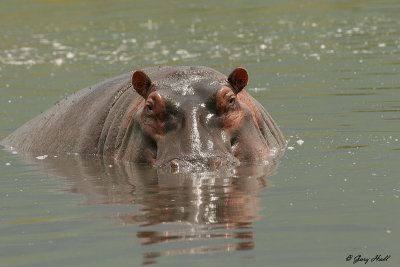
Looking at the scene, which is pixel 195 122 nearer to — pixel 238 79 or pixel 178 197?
pixel 238 79

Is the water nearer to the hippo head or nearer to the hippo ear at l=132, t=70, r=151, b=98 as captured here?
the hippo head

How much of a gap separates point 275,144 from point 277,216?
4.09 metres

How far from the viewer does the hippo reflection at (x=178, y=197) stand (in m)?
7.40

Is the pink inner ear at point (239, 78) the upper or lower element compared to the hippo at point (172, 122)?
upper

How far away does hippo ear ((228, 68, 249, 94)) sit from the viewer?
36.4 ft

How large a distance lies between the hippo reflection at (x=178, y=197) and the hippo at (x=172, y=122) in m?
0.21

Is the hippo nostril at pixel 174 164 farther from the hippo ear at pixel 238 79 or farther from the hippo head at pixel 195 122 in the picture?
the hippo ear at pixel 238 79

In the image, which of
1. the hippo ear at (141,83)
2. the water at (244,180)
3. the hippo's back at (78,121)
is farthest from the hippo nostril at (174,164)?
the hippo's back at (78,121)

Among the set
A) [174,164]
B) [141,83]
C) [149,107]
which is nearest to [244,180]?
[174,164]

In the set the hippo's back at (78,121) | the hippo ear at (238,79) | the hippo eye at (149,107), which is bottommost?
the hippo's back at (78,121)

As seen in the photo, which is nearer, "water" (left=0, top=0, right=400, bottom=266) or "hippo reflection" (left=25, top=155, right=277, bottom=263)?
"water" (left=0, top=0, right=400, bottom=266)

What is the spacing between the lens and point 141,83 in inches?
445

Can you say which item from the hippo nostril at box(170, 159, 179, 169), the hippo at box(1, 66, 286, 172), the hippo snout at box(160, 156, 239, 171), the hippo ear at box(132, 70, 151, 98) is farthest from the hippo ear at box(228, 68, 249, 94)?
the hippo nostril at box(170, 159, 179, 169)

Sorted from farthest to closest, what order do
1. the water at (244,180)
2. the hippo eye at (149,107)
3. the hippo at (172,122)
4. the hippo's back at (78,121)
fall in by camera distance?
the hippo's back at (78,121), the hippo eye at (149,107), the hippo at (172,122), the water at (244,180)
